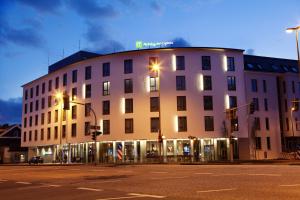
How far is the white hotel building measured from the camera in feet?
162

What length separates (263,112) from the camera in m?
55.5

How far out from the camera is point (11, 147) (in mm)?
80438

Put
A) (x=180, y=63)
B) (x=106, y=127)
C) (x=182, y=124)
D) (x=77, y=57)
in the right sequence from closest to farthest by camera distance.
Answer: (x=182, y=124) < (x=180, y=63) < (x=106, y=127) < (x=77, y=57)

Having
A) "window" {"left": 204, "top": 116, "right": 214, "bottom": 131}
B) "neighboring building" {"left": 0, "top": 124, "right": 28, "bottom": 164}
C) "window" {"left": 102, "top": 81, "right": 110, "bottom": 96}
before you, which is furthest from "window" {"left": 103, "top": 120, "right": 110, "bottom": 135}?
"neighboring building" {"left": 0, "top": 124, "right": 28, "bottom": 164}

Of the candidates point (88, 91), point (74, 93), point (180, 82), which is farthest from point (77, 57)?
point (180, 82)

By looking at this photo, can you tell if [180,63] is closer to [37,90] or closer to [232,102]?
[232,102]

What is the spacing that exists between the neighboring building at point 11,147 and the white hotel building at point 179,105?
25.1 metres

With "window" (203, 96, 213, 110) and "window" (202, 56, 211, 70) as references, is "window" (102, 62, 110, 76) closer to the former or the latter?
"window" (202, 56, 211, 70)

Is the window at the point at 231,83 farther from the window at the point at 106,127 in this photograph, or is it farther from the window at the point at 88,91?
the window at the point at 88,91

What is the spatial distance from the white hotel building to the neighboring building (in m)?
25.1

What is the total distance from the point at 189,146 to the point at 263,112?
13.7 meters

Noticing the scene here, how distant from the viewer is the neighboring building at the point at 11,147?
77.9 metres

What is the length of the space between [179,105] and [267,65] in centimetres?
1981

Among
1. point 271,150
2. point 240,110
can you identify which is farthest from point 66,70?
point 271,150
